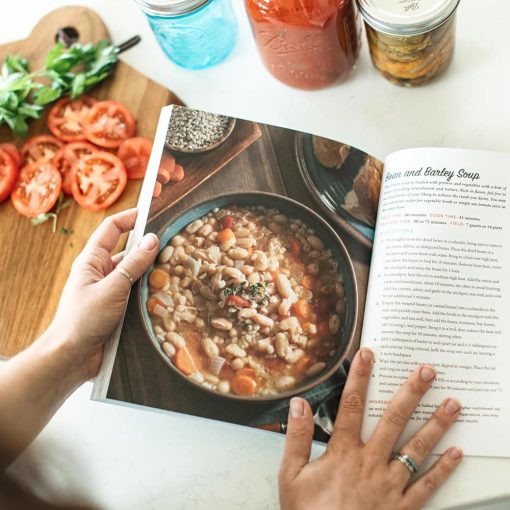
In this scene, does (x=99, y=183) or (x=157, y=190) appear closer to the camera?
(x=157, y=190)

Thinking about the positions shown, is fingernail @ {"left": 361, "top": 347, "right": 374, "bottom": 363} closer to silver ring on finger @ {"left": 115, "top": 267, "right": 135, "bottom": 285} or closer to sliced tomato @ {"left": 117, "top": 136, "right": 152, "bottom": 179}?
silver ring on finger @ {"left": 115, "top": 267, "right": 135, "bottom": 285}

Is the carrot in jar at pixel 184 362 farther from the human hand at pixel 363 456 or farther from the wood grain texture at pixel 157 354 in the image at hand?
the human hand at pixel 363 456

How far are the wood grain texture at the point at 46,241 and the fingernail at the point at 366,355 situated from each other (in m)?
0.45

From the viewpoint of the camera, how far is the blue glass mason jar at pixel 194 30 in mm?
912

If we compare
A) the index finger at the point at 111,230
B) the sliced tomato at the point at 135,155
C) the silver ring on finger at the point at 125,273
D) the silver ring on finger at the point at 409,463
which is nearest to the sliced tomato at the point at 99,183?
the sliced tomato at the point at 135,155

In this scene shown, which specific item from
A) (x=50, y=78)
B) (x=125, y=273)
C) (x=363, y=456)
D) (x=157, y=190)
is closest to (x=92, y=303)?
(x=125, y=273)

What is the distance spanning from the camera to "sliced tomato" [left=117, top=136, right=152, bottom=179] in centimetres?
101

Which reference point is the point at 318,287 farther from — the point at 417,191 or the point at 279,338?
the point at 417,191

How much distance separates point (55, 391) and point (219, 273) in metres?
0.26

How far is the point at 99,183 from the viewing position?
100 cm

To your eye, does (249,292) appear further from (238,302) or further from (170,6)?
(170,6)

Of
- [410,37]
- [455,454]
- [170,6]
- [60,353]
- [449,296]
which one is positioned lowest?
[455,454]

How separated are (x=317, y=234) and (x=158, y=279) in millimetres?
224

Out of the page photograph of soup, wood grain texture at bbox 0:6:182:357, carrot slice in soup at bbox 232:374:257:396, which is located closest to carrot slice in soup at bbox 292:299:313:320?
the page photograph of soup
